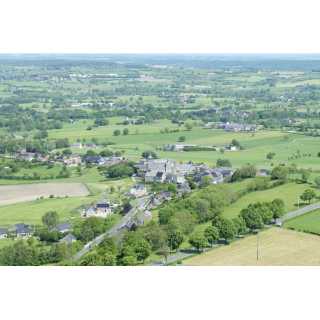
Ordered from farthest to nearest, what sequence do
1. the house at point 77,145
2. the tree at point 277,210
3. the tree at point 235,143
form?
the house at point 77,145 < the tree at point 235,143 < the tree at point 277,210

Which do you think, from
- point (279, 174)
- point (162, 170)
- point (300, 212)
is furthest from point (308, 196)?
point (162, 170)

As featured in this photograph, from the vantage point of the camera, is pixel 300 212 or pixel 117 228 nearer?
pixel 117 228

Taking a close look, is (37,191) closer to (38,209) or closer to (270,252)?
(38,209)

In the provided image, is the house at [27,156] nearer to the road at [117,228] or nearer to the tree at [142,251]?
the road at [117,228]

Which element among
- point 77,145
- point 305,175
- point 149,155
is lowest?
point 77,145

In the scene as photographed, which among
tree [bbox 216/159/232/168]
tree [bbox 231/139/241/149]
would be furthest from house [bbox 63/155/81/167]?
tree [bbox 231/139/241/149]

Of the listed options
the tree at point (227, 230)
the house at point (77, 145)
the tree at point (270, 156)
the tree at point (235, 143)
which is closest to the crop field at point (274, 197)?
the tree at point (227, 230)
